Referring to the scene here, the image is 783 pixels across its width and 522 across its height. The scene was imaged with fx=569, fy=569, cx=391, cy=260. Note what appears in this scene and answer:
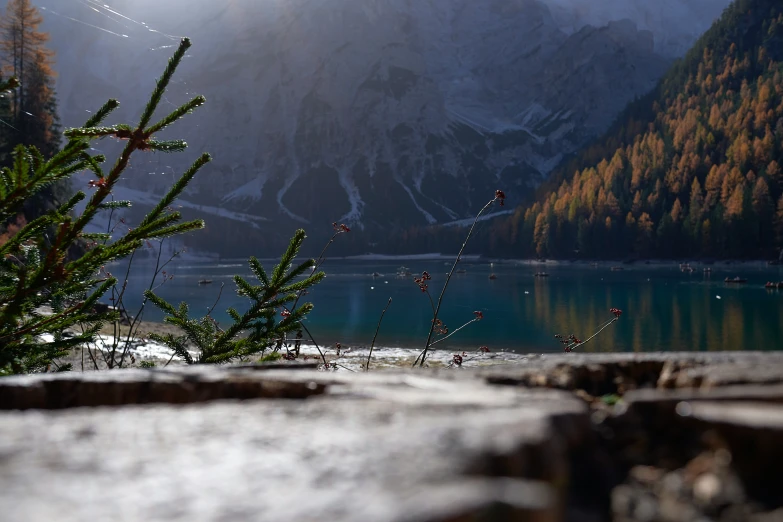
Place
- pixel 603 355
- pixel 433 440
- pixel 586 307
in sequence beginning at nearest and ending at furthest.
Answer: pixel 433 440 < pixel 603 355 < pixel 586 307

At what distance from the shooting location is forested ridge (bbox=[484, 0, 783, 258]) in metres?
67.8

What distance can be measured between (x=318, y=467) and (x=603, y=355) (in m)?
0.85

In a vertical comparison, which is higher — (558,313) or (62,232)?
(62,232)

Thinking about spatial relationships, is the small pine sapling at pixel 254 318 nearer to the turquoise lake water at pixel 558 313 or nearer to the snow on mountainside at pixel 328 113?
the turquoise lake water at pixel 558 313

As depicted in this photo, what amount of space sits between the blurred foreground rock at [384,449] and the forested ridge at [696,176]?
75448 millimetres

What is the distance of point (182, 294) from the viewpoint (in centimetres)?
4194

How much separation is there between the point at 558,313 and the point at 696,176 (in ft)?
212

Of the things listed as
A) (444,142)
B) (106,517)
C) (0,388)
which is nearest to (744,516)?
(106,517)

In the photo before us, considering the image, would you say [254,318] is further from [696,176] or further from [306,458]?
[696,176]

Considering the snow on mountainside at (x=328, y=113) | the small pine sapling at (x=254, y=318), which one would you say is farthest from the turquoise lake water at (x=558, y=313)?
the snow on mountainside at (x=328, y=113)

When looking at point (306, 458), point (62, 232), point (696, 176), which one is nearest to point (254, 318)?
point (62, 232)

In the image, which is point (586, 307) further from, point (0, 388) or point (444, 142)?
point (444, 142)

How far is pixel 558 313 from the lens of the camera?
31.6m

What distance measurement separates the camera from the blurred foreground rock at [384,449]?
54cm
